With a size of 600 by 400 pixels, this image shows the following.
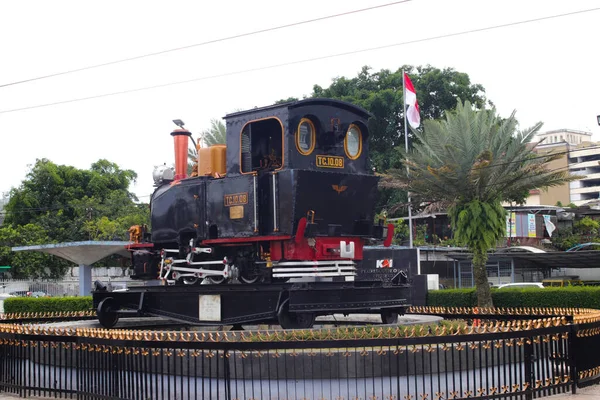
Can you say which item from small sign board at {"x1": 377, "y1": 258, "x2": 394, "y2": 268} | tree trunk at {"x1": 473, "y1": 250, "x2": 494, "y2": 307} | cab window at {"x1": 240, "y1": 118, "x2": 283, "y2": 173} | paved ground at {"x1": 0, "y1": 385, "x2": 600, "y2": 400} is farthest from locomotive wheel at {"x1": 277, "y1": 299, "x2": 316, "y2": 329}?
small sign board at {"x1": 377, "y1": 258, "x2": 394, "y2": 268}

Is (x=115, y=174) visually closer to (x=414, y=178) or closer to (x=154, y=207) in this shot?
(x=414, y=178)

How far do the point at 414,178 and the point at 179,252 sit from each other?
12066mm

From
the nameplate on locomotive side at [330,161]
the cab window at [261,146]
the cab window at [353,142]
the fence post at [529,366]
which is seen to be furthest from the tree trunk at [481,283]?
the fence post at [529,366]

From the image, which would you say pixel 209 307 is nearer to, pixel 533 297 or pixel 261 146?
pixel 261 146

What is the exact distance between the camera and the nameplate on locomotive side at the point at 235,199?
13.6m

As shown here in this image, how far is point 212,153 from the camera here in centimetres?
1474

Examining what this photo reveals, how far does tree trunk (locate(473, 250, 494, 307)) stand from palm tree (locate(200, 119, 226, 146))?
13.8 metres

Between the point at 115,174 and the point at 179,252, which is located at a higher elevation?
the point at 115,174

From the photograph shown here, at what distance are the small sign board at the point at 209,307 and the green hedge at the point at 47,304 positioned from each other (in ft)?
50.4

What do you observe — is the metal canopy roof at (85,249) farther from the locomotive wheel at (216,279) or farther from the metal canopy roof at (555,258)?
the locomotive wheel at (216,279)

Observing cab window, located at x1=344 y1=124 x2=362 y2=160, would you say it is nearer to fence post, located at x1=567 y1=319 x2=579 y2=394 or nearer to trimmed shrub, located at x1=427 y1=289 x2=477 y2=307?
fence post, located at x1=567 y1=319 x2=579 y2=394

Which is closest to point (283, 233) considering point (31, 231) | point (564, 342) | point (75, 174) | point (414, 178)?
point (564, 342)

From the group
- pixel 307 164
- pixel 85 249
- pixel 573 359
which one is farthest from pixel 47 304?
pixel 573 359

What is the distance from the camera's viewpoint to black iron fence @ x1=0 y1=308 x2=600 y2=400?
10.1 meters
